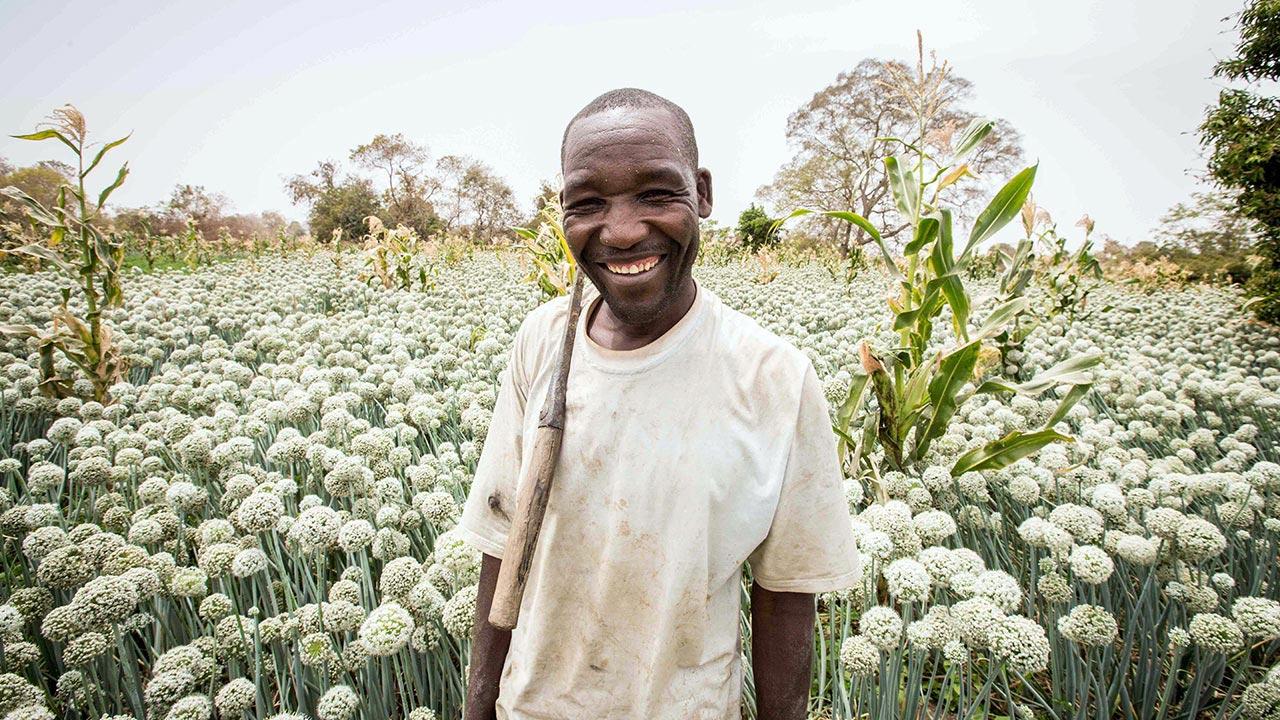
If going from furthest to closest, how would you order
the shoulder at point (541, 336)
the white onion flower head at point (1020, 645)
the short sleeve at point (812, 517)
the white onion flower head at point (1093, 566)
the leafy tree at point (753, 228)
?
the leafy tree at point (753, 228) < the white onion flower head at point (1093, 566) < the white onion flower head at point (1020, 645) < the shoulder at point (541, 336) < the short sleeve at point (812, 517)

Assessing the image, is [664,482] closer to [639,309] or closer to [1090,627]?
[639,309]

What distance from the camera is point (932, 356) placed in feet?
10.4

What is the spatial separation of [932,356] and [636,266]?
2660mm

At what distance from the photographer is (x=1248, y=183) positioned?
7.18 meters

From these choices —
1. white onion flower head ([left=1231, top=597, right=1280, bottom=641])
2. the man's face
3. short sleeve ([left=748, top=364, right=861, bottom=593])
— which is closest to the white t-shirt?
short sleeve ([left=748, top=364, right=861, bottom=593])

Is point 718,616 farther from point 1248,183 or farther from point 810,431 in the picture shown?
point 1248,183

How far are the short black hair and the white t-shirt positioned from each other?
0.29 metres

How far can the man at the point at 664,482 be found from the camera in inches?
40.7

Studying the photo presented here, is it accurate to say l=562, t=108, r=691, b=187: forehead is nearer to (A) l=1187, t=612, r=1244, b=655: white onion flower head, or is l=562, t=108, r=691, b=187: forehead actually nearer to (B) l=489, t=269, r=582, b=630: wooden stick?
(B) l=489, t=269, r=582, b=630: wooden stick

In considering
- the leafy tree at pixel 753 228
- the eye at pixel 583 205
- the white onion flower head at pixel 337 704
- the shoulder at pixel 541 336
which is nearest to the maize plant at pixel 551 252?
the shoulder at pixel 541 336

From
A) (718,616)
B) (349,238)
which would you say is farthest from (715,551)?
(349,238)

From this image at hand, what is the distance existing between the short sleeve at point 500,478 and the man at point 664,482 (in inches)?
2.4

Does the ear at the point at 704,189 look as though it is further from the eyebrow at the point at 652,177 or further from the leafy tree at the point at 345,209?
the leafy tree at the point at 345,209

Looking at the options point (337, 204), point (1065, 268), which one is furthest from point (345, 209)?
point (1065, 268)
